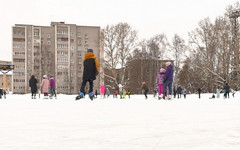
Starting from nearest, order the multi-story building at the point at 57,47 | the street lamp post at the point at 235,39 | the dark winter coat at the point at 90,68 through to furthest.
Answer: the dark winter coat at the point at 90,68, the street lamp post at the point at 235,39, the multi-story building at the point at 57,47

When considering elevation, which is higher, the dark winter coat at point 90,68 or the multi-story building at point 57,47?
the multi-story building at point 57,47

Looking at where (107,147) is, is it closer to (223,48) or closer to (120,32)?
(223,48)

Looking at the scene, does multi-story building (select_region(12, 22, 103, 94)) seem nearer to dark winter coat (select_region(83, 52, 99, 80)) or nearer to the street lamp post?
the street lamp post

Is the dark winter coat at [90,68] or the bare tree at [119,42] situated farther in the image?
the bare tree at [119,42]

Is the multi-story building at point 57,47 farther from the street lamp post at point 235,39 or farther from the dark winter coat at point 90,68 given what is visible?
the dark winter coat at point 90,68

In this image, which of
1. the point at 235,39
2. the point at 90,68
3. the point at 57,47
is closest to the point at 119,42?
the point at 235,39

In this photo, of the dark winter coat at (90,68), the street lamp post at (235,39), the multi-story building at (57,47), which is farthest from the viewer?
the multi-story building at (57,47)

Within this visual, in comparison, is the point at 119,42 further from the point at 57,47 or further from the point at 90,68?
the point at 57,47

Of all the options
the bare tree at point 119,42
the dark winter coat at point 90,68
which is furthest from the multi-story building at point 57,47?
the dark winter coat at point 90,68

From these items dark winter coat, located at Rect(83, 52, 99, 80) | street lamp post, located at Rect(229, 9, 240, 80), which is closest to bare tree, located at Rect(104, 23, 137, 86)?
street lamp post, located at Rect(229, 9, 240, 80)

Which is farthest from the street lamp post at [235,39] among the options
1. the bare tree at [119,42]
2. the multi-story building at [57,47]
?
the multi-story building at [57,47]

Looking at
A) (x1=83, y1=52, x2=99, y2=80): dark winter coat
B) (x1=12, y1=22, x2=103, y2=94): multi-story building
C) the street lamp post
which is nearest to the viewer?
(x1=83, y1=52, x2=99, y2=80): dark winter coat

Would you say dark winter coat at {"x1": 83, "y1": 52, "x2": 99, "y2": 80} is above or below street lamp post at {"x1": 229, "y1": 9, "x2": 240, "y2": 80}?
below

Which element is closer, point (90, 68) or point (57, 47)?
point (90, 68)
